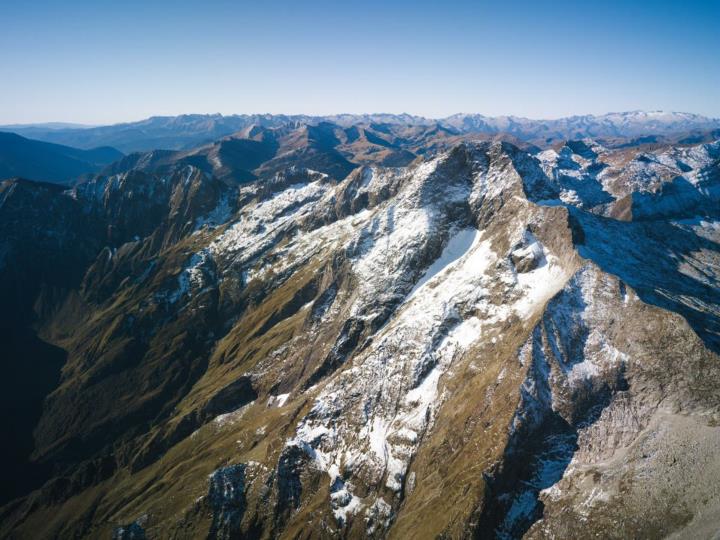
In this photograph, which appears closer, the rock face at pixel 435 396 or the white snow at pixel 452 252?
the rock face at pixel 435 396

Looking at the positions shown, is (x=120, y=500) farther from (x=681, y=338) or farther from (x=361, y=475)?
(x=681, y=338)

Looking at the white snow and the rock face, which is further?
the white snow

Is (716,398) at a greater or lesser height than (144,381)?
greater

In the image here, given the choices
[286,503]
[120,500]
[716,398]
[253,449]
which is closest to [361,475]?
[286,503]

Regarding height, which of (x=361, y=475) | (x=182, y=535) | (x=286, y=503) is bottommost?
(x=182, y=535)

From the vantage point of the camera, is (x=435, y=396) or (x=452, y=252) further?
(x=452, y=252)

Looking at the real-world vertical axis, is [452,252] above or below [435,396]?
above

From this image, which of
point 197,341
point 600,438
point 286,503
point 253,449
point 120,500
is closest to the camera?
point 600,438

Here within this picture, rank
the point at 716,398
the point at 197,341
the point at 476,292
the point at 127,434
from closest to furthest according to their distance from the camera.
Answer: the point at 716,398 < the point at 476,292 < the point at 127,434 < the point at 197,341
